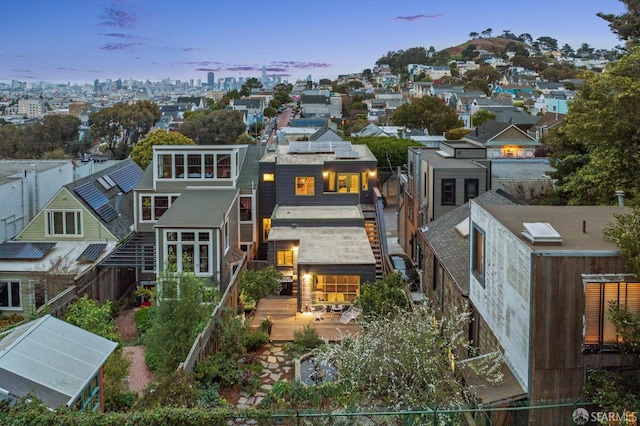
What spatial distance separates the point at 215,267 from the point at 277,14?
2810 inches

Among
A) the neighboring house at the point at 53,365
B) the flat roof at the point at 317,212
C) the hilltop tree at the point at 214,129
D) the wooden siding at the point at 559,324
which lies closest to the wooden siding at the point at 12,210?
the flat roof at the point at 317,212

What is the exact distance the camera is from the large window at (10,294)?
869 inches

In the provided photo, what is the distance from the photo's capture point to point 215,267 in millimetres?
22094

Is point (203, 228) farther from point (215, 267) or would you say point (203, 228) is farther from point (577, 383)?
point (577, 383)

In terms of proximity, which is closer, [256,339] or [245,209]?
[256,339]

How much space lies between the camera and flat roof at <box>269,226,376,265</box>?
20109mm

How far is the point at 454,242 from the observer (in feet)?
58.9

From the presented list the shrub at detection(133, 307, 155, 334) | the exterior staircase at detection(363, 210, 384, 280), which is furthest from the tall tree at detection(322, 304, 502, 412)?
the exterior staircase at detection(363, 210, 384, 280)

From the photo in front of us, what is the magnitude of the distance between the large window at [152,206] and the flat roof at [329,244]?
20.5 feet

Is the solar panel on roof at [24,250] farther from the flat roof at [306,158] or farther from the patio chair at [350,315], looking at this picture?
the patio chair at [350,315]

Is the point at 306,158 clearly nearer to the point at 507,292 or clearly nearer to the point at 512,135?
the point at 507,292

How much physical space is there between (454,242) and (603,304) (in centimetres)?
835

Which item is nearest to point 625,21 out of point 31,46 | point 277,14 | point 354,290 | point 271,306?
point 354,290

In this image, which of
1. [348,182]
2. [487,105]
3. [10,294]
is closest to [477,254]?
[348,182]
